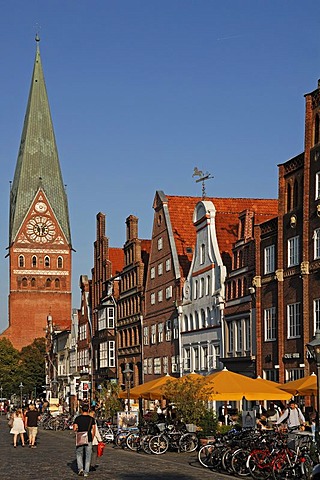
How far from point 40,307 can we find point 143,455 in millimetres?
136565

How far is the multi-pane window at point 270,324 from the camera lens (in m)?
47.3

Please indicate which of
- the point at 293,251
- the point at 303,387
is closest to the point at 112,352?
the point at 293,251

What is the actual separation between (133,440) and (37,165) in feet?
473

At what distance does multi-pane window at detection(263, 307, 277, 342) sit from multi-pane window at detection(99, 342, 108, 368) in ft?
127

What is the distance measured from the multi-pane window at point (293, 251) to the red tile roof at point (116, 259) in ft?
144

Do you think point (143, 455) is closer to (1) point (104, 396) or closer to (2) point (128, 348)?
(1) point (104, 396)

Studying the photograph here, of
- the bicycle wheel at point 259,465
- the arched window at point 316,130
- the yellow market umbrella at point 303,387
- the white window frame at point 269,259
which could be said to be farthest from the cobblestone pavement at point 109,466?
the arched window at point 316,130

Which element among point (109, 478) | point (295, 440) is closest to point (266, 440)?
point (295, 440)

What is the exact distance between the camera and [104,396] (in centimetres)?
6200

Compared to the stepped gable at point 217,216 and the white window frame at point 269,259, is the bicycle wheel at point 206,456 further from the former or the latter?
the stepped gable at point 217,216

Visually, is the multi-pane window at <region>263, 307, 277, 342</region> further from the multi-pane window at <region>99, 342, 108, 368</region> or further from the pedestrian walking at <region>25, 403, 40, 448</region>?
the multi-pane window at <region>99, 342, 108, 368</region>

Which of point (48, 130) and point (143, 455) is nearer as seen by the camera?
point (143, 455)

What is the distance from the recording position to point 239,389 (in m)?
35.2

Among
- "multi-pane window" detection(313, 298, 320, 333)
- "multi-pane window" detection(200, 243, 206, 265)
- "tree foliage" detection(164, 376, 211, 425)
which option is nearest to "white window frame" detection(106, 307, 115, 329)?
"multi-pane window" detection(200, 243, 206, 265)
